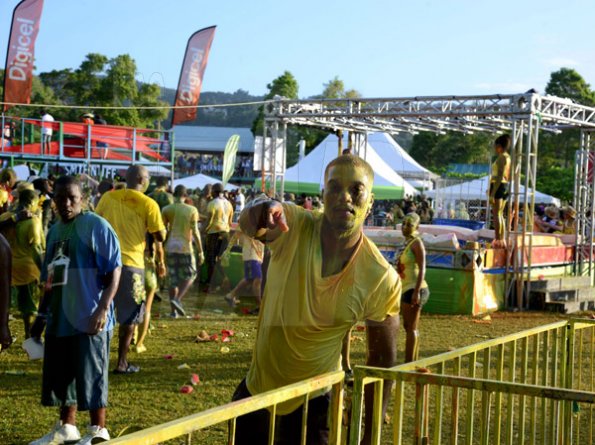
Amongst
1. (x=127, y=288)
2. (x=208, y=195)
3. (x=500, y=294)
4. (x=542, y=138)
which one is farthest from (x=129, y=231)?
(x=542, y=138)

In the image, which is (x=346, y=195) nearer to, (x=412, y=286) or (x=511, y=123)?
(x=412, y=286)

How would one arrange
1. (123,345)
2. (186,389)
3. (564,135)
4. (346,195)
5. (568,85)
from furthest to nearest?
1. (564,135)
2. (568,85)
3. (123,345)
4. (186,389)
5. (346,195)

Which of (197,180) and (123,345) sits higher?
(197,180)

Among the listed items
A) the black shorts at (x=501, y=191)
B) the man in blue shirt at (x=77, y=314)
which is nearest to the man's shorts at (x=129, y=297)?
the man in blue shirt at (x=77, y=314)

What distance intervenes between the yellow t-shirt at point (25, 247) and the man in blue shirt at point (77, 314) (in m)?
3.61

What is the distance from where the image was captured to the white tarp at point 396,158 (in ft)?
100

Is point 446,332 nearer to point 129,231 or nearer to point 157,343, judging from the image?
point 157,343

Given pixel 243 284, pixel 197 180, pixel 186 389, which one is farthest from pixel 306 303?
pixel 197 180

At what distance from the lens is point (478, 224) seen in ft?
67.4

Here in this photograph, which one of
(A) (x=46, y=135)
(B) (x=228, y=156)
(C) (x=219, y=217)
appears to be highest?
(A) (x=46, y=135)

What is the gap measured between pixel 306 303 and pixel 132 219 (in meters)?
A: 4.50

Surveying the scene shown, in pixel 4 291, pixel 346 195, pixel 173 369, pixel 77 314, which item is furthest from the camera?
pixel 173 369

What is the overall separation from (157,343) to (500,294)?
7350 millimetres

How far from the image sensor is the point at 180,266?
10438 mm
